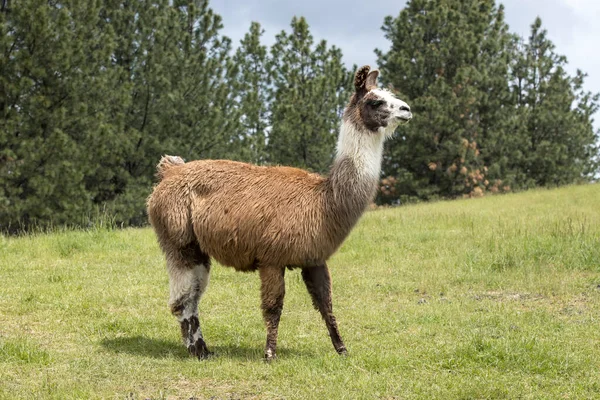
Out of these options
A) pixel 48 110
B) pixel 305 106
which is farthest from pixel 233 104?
pixel 48 110

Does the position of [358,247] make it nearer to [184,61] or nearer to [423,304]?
[423,304]

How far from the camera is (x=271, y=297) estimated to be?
19.6ft

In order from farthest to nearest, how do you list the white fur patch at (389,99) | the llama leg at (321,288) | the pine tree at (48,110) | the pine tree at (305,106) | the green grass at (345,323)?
the pine tree at (305,106), the pine tree at (48,110), the llama leg at (321,288), the white fur patch at (389,99), the green grass at (345,323)

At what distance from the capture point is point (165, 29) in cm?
2314

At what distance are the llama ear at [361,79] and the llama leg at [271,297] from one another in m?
1.88

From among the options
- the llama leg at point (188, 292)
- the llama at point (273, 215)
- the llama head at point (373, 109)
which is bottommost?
the llama leg at point (188, 292)

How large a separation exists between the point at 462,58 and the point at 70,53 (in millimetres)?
17676

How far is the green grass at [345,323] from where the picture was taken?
5.46 m

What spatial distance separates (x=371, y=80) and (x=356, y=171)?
0.95 metres

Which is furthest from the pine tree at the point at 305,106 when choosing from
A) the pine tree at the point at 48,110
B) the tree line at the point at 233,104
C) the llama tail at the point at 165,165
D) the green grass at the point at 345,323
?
the llama tail at the point at 165,165

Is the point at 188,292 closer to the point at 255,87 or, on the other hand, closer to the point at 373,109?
the point at 373,109

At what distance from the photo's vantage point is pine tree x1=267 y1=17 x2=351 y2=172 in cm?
2780

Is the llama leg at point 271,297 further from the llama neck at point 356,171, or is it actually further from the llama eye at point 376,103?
the llama eye at point 376,103

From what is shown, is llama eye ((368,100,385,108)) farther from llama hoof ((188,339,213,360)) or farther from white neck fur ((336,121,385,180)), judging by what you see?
llama hoof ((188,339,213,360))
